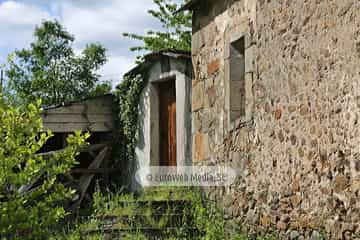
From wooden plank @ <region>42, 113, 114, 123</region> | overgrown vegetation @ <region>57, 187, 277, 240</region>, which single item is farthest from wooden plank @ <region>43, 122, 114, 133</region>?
overgrown vegetation @ <region>57, 187, 277, 240</region>

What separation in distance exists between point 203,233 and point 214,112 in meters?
1.62

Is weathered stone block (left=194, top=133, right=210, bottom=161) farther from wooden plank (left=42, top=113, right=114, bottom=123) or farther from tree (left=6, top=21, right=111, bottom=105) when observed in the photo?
tree (left=6, top=21, right=111, bottom=105)

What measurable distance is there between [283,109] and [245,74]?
1052 mm

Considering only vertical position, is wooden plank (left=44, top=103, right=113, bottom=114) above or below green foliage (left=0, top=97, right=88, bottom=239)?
above

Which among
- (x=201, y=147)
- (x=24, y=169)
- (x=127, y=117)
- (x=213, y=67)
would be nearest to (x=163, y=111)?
(x=127, y=117)

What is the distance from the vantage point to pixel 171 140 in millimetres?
10242

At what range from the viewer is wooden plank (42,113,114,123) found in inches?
444

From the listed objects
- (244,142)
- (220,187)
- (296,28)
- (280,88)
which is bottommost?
(220,187)

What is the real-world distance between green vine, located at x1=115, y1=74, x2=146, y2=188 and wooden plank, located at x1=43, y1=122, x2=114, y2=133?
23 cm

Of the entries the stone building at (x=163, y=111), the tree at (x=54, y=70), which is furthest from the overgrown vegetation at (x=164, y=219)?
the tree at (x=54, y=70)

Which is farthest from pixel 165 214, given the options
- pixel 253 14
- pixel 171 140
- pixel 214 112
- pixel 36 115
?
pixel 36 115

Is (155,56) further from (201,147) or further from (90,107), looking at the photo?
(201,147)

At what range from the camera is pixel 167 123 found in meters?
10.4

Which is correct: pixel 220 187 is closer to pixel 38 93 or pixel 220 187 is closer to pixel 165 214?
pixel 165 214
